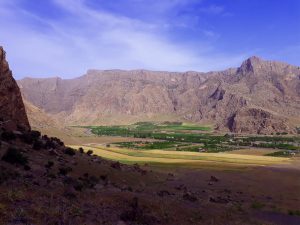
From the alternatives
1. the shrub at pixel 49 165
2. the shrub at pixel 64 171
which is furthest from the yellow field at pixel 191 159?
the shrub at pixel 49 165

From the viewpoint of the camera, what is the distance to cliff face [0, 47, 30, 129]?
3738 centimetres

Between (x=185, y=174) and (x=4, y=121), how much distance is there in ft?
80.7

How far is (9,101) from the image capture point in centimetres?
3881

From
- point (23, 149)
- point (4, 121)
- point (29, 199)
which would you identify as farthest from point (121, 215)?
point (4, 121)

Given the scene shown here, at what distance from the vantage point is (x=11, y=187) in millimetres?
17094

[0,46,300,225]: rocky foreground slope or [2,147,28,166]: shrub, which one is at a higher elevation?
[2,147,28,166]: shrub

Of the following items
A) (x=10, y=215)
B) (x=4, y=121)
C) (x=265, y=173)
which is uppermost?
(x=4, y=121)

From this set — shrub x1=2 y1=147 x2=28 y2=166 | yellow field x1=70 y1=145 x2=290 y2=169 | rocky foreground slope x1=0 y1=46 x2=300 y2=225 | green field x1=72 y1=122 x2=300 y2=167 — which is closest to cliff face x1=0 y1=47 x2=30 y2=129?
rocky foreground slope x1=0 y1=46 x2=300 y2=225

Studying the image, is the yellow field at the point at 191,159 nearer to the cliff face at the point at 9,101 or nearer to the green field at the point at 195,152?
the green field at the point at 195,152

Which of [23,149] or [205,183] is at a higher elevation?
[23,149]

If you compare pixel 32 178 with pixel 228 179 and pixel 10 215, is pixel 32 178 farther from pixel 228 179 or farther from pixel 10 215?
pixel 228 179

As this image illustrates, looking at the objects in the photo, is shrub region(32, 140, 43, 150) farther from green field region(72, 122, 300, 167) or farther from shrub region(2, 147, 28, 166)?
green field region(72, 122, 300, 167)

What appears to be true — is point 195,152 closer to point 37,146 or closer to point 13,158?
point 37,146

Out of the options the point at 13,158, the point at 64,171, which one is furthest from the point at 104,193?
the point at 64,171
